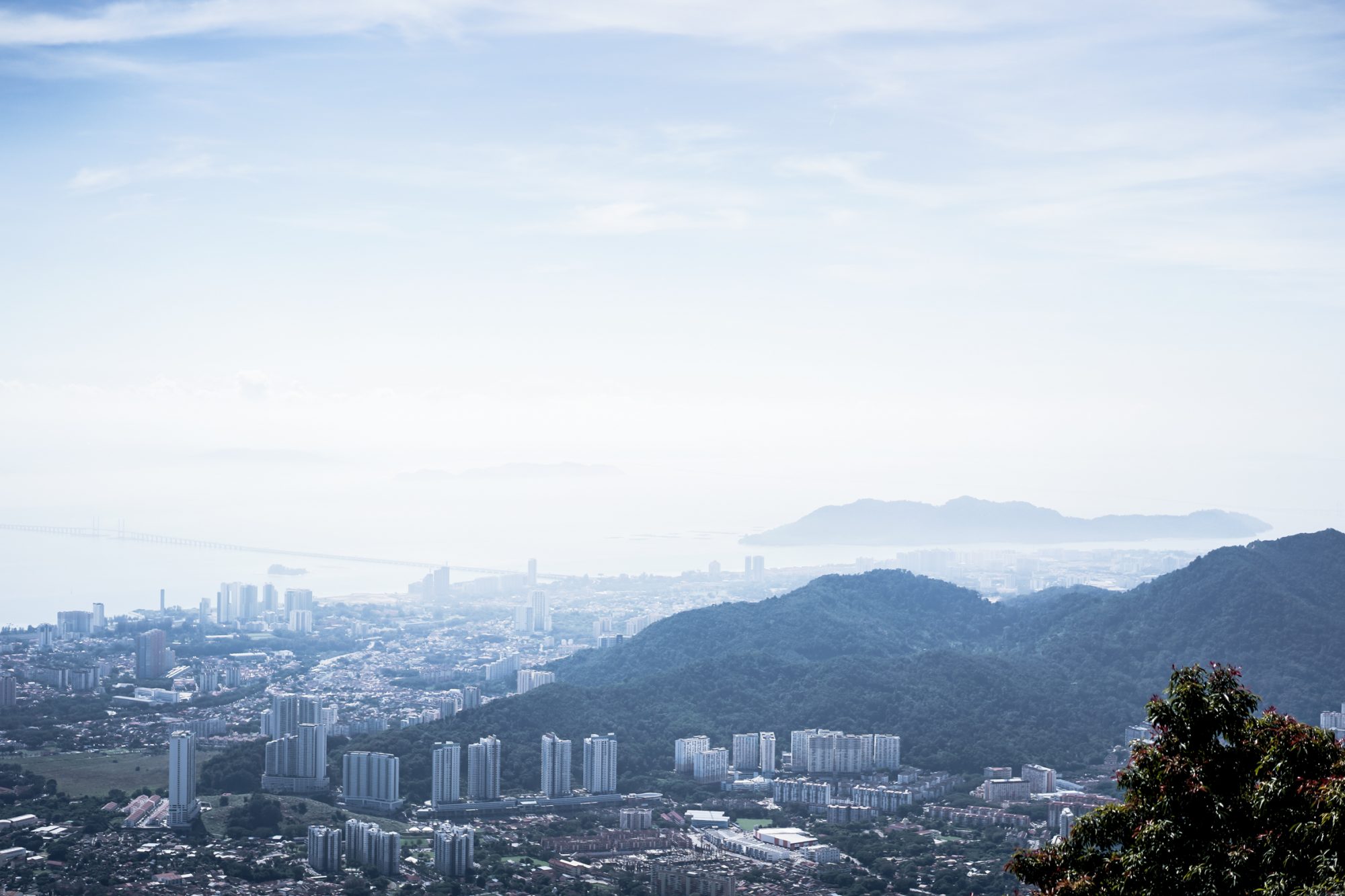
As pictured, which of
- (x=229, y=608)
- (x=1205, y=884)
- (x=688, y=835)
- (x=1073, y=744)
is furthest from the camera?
(x=229, y=608)

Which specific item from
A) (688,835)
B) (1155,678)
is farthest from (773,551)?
(688,835)

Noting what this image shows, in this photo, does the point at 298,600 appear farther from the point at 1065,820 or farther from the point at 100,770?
the point at 1065,820

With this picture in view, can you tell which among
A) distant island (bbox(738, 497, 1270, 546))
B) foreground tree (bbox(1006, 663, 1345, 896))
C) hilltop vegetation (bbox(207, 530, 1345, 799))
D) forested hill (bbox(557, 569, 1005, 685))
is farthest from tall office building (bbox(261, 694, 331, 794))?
distant island (bbox(738, 497, 1270, 546))

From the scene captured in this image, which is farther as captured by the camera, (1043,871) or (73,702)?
(73,702)

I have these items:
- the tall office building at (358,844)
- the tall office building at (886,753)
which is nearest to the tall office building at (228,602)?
the tall office building at (886,753)

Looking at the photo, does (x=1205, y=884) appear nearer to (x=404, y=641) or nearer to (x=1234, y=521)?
(x=404, y=641)

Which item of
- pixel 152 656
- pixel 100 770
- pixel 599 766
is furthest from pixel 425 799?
pixel 152 656
